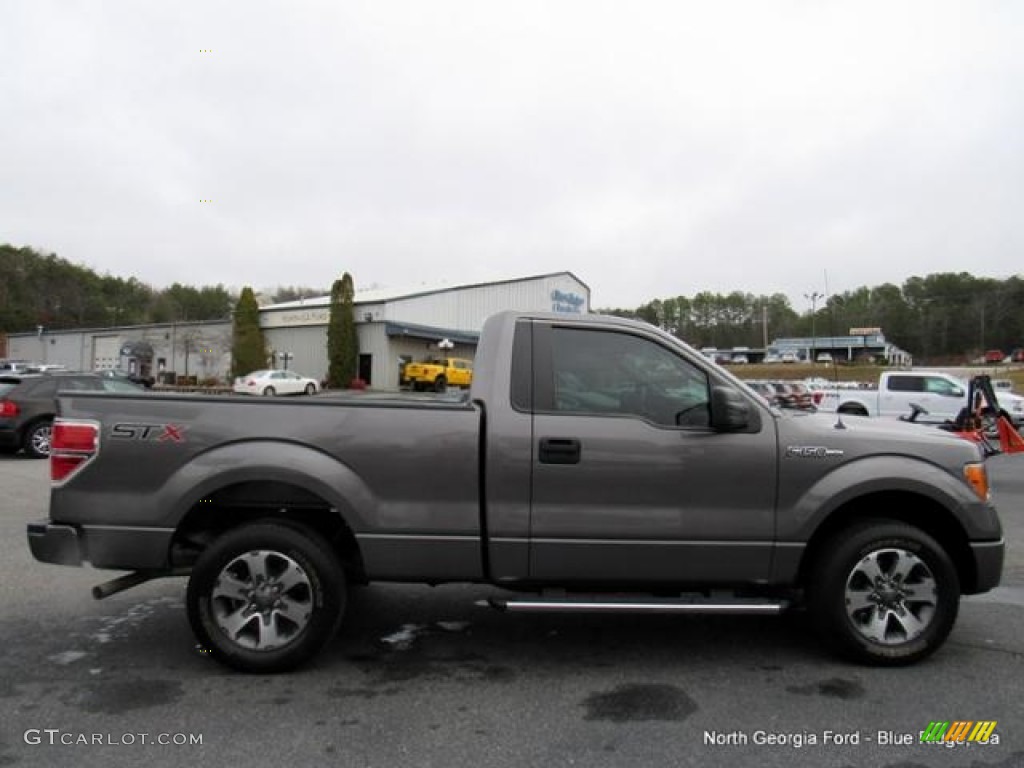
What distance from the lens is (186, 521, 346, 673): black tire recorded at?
3.97 m

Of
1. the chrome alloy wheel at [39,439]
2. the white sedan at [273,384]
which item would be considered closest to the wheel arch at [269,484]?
the chrome alloy wheel at [39,439]

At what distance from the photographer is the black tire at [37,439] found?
46.1ft

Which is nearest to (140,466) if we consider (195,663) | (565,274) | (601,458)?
(195,663)

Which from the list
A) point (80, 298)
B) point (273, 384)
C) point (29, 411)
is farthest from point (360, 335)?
point (80, 298)

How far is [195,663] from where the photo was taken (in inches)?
166

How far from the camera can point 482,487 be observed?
400cm

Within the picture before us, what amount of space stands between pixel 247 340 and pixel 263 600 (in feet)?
162

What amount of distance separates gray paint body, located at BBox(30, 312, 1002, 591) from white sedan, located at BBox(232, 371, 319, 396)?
37097 millimetres

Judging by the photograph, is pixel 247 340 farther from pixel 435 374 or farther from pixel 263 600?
pixel 263 600

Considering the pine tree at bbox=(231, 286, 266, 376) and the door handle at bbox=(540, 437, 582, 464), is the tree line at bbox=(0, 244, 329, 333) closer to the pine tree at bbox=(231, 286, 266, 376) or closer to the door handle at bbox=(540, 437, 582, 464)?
the pine tree at bbox=(231, 286, 266, 376)

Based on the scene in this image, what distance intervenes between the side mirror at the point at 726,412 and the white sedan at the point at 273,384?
38.1 meters

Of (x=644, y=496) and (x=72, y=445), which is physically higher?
(x=72, y=445)

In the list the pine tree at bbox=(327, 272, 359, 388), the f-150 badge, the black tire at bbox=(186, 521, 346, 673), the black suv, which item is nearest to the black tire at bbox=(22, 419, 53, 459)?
the black suv

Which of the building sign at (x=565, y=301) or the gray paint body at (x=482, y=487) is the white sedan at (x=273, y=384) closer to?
the building sign at (x=565, y=301)
